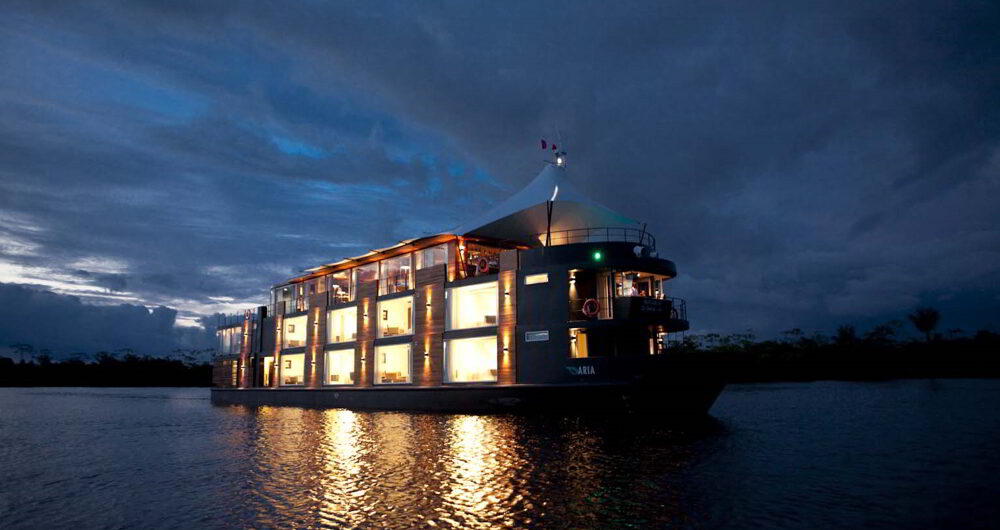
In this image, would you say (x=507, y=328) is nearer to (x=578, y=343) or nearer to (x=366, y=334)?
(x=578, y=343)

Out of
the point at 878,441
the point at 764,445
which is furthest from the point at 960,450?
the point at 764,445

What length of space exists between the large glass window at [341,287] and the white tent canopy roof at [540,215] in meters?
9.52

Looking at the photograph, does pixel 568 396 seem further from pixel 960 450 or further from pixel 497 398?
pixel 960 450

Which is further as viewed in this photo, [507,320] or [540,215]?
[540,215]

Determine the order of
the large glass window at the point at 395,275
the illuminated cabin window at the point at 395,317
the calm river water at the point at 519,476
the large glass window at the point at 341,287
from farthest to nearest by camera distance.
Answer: the large glass window at the point at 341,287 < the illuminated cabin window at the point at 395,317 < the large glass window at the point at 395,275 < the calm river water at the point at 519,476

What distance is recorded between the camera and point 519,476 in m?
12.9

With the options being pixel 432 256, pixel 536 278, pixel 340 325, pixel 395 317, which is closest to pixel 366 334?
pixel 395 317

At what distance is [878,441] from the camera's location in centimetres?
1839

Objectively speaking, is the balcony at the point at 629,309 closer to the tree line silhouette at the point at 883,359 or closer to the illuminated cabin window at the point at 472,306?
the illuminated cabin window at the point at 472,306

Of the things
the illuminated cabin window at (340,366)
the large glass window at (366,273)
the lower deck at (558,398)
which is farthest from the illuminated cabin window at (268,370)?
the lower deck at (558,398)

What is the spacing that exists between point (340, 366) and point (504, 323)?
16.6 m

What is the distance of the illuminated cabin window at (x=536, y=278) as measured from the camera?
25.0m

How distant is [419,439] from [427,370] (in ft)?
33.1

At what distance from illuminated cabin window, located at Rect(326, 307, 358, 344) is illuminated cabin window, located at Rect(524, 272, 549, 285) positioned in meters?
15.1
